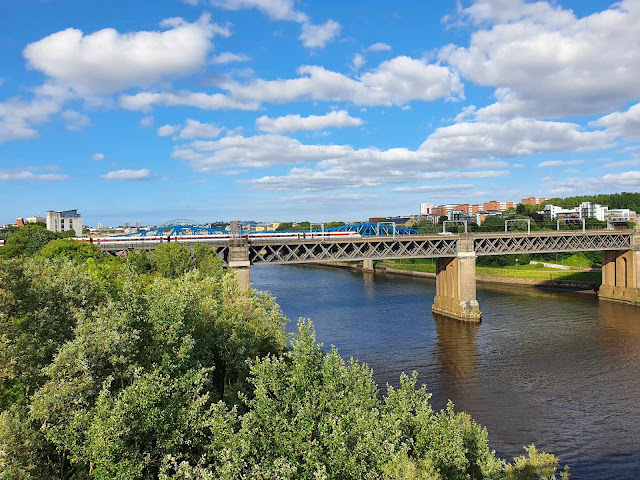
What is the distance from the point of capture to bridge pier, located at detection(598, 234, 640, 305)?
218 ft

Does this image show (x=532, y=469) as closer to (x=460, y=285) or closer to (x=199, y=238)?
(x=460, y=285)

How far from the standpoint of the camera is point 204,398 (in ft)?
43.3

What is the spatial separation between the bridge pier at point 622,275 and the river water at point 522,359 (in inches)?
94.9

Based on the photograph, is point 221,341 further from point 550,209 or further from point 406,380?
point 550,209

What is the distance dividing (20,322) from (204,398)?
23.2 ft

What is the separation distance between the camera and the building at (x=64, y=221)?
172 meters

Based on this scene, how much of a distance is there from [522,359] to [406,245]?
23.4m

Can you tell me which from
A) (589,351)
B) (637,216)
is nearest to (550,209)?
(637,216)

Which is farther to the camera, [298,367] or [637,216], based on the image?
[637,216]

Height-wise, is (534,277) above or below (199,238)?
below

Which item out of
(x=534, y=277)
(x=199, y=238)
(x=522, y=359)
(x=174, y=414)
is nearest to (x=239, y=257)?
(x=199, y=238)

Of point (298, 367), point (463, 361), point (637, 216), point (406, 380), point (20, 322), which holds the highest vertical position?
point (637, 216)

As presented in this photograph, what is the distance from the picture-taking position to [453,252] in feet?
199

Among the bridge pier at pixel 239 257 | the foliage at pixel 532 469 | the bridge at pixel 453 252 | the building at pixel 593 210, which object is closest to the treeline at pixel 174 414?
the foliage at pixel 532 469
